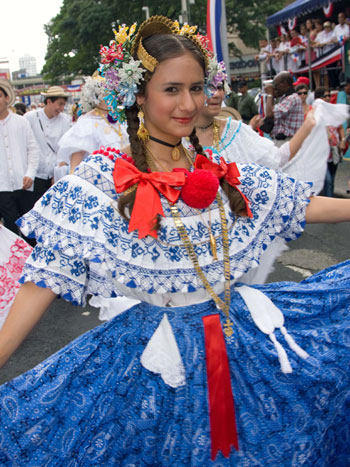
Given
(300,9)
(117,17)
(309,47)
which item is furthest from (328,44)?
(117,17)

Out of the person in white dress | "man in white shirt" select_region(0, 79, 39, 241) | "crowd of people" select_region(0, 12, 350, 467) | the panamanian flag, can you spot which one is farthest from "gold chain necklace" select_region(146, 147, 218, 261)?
the panamanian flag

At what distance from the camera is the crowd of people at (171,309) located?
72.7 inches

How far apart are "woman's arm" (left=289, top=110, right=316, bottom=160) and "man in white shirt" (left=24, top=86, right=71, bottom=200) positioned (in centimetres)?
459

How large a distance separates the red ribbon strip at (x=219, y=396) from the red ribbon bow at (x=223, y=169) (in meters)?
0.49

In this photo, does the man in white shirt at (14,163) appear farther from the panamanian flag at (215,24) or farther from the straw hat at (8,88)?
the panamanian flag at (215,24)

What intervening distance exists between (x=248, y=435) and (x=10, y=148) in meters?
5.28

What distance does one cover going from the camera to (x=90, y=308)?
532 centimetres

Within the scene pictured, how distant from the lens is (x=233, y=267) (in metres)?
2.04

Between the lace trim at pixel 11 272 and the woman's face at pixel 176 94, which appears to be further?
the lace trim at pixel 11 272

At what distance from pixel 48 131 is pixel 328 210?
605 centimetres

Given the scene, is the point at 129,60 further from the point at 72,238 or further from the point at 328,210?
the point at 328,210

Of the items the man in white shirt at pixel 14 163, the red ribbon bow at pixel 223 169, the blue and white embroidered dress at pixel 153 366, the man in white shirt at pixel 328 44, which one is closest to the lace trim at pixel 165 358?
the blue and white embroidered dress at pixel 153 366

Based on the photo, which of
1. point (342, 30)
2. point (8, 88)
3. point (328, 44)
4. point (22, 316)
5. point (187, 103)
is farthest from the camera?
point (328, 44)

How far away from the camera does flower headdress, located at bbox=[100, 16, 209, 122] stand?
203cm
